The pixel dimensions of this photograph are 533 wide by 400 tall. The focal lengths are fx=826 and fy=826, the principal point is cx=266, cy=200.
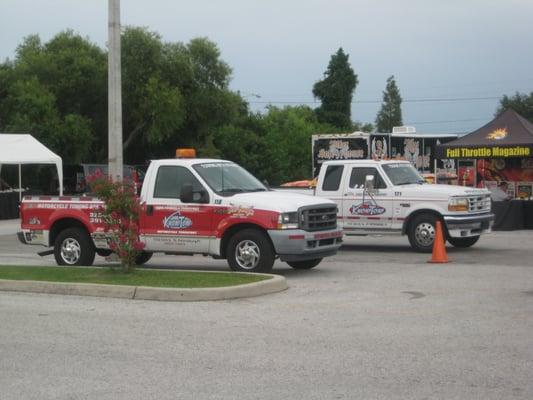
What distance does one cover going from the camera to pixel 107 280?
40.9ft

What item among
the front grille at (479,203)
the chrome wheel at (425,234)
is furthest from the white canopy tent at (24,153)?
the front grille at (479,203)

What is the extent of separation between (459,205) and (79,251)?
8038mm

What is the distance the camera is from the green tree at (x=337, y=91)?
80.3 meters

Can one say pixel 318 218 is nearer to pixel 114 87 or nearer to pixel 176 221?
pixel 176 221

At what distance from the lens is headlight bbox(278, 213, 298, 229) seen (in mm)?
13453

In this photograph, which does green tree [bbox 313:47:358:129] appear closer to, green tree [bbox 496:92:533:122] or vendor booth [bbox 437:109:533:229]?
green tree [bbox 496:92:533:122]

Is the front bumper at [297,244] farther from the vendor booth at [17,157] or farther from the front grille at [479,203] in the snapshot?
the vendor booth at [17,157]

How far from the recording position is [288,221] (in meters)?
13.5

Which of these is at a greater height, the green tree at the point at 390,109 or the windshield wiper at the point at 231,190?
the green tree at the point at 390,109

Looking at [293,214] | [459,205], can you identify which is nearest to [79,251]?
[293,214]

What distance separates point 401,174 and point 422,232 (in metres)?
1.61

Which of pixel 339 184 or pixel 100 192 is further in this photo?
pixel 339 184

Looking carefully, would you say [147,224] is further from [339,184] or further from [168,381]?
[168,381]

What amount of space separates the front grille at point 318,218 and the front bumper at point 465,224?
13.5 feet
